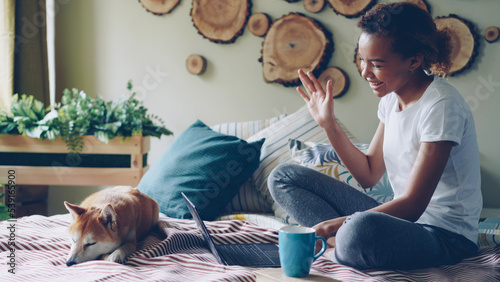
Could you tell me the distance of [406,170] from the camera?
1218 millimetres

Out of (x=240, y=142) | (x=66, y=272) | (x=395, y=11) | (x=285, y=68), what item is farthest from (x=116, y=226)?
(x=285, y=68)

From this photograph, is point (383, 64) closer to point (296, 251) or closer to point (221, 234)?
point (296, 251)

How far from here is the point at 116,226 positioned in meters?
1.20

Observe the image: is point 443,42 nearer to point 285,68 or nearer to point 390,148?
point 390,148

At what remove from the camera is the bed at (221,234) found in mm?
1013

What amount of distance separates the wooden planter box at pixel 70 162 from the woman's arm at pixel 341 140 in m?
1.20

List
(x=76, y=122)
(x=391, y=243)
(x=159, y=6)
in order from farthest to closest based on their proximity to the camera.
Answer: (x=159, y=6) → (x=76, y=122) → (x=391, y=243)

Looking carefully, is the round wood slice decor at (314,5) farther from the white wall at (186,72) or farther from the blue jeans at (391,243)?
the blue jeans at (391,243)

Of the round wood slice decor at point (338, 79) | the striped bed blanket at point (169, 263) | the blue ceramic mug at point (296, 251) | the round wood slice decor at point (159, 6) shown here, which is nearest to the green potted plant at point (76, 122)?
the round wood slice decor at point (159, 6)

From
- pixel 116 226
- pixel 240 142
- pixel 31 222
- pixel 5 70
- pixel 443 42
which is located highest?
pixel 443 42

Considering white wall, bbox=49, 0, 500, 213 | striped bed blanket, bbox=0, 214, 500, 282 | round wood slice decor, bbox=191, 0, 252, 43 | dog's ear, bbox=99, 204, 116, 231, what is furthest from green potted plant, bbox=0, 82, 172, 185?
dog's ear, bbox=99, 204, 116, 231

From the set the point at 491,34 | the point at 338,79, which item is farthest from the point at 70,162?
the point at 491,34

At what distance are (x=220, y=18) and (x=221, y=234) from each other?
1.50m

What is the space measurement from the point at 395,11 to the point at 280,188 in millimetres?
594
